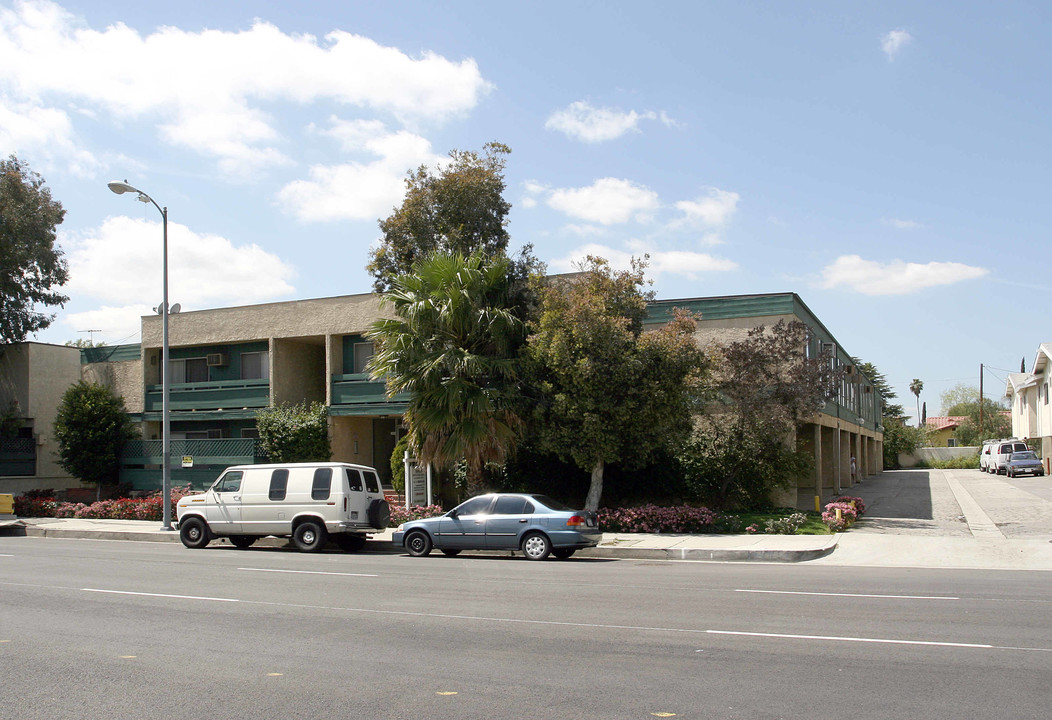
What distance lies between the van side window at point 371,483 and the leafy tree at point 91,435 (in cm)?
1579

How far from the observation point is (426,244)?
24422mm

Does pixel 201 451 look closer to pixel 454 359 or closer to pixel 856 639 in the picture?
pixel 454 359

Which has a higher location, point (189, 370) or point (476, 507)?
point (189, 370)

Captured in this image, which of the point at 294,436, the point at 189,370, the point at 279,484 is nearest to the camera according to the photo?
the point at 279,484

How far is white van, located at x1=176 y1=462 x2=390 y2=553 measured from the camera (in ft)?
60.6

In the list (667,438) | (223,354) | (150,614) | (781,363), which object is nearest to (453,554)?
(667,438)

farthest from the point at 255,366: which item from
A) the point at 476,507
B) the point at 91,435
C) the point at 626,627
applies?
the point at 626,627

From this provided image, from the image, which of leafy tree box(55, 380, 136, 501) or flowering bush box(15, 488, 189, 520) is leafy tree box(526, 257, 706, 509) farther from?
leafy tree box(55, 380, 136, 501)

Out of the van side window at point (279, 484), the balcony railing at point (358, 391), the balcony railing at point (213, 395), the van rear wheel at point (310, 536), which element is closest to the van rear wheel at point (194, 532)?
the van side window at point (279, 484)

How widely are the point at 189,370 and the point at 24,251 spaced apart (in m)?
9.95

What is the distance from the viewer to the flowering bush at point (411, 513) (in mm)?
23562

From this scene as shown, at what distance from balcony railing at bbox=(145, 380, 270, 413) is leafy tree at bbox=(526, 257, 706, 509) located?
13.4m

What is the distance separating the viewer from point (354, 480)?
18844mm

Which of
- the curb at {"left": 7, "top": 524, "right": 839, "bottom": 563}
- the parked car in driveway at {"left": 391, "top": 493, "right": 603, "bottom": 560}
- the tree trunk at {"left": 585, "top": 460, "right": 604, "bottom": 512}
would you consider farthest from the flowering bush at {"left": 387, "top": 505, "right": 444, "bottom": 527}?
the parked car in driveway at {"left": 391, "top": 493, "right": 603, "bottom": 560}
